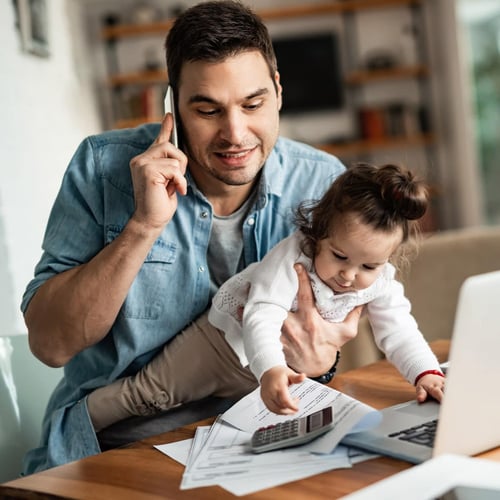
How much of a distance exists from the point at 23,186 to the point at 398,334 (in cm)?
163

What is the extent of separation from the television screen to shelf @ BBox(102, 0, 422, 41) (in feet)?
0.68

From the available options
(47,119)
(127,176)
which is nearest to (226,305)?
(127,176)

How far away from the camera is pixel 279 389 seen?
1069 millimetres

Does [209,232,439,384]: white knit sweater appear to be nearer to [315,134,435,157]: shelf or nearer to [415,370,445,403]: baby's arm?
[415,370,445,403]: baby's arm

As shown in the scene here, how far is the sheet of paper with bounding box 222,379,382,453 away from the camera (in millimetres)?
1041

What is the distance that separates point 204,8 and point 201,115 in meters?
0.22

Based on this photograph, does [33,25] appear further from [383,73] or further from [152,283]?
[383,73]

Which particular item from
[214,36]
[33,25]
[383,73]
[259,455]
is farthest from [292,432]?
[383,73]

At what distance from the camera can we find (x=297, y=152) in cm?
179

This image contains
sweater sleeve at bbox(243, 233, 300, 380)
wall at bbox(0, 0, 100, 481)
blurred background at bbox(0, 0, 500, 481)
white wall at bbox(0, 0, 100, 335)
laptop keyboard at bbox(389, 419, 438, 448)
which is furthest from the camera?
blurred background at bbox(0, 0, 500, 481)

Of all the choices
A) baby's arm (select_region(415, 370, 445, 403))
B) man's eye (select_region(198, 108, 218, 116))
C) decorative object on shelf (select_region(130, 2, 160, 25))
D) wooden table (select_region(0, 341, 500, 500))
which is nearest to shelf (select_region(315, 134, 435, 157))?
decorative object on shelf (select_region(130, 2, 160, 25))

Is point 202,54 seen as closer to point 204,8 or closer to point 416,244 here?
point 204,8

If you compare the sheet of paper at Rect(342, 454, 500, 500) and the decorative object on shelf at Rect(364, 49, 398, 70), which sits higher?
the decorative object on shelf at Rect(364, 49, 398, 70)

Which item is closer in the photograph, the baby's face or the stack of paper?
the stack of paper
